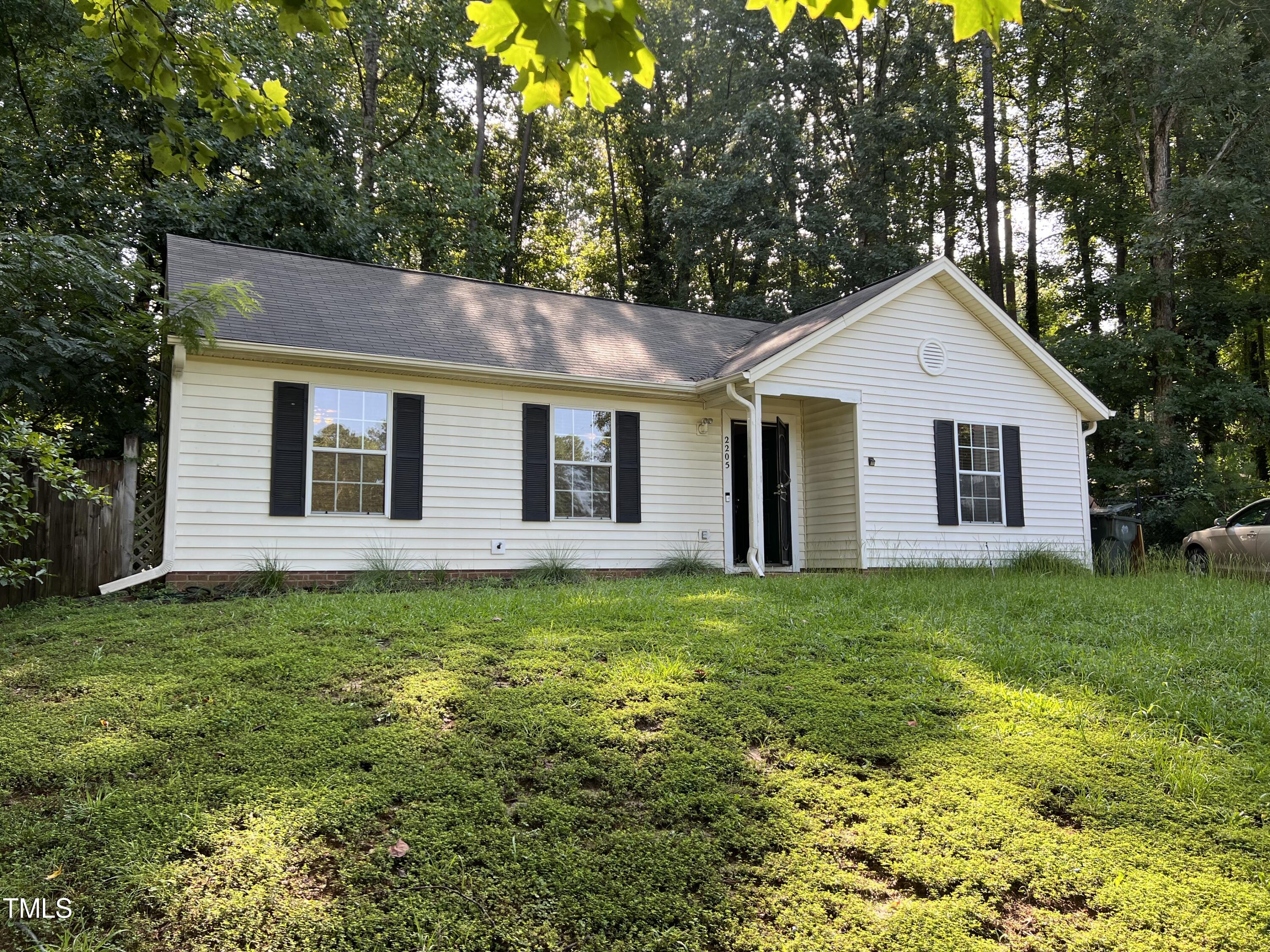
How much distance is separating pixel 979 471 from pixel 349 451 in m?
9.44

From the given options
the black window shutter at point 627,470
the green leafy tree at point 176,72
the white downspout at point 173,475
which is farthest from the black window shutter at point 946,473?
the green leafy tree at point 176,72

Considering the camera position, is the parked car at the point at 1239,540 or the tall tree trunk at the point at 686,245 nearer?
the parked car at the point at 1239,540

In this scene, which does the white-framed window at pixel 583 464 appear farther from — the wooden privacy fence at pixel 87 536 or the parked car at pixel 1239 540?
the parked car at pixel 1239 540

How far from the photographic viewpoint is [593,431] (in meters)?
10.5

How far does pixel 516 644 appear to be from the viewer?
4898 millimetres

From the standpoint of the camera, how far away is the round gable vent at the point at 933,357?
11.7 m

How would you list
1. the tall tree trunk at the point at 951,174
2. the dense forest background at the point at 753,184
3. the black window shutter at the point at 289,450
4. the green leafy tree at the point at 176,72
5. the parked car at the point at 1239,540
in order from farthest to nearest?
the tall tree trunk at the point at 951,174 → the dense forest background at the point at 753,184 → the parked car at the point at 1239,540 → the black window shutter at the point at 289,450 → the green leafy tree at the point at 176,72

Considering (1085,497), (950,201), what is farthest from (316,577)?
(950,201)

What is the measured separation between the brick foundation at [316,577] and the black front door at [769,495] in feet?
7.40

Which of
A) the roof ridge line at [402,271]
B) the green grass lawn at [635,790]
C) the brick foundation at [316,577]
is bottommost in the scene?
the green grass lawn at [635,790]

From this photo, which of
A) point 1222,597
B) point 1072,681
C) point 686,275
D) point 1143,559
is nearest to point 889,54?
point 686,275

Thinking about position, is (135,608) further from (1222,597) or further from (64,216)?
(64,216)

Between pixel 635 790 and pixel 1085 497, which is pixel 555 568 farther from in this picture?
pixel 1085 497

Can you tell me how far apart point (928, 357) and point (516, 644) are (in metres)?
9.15
